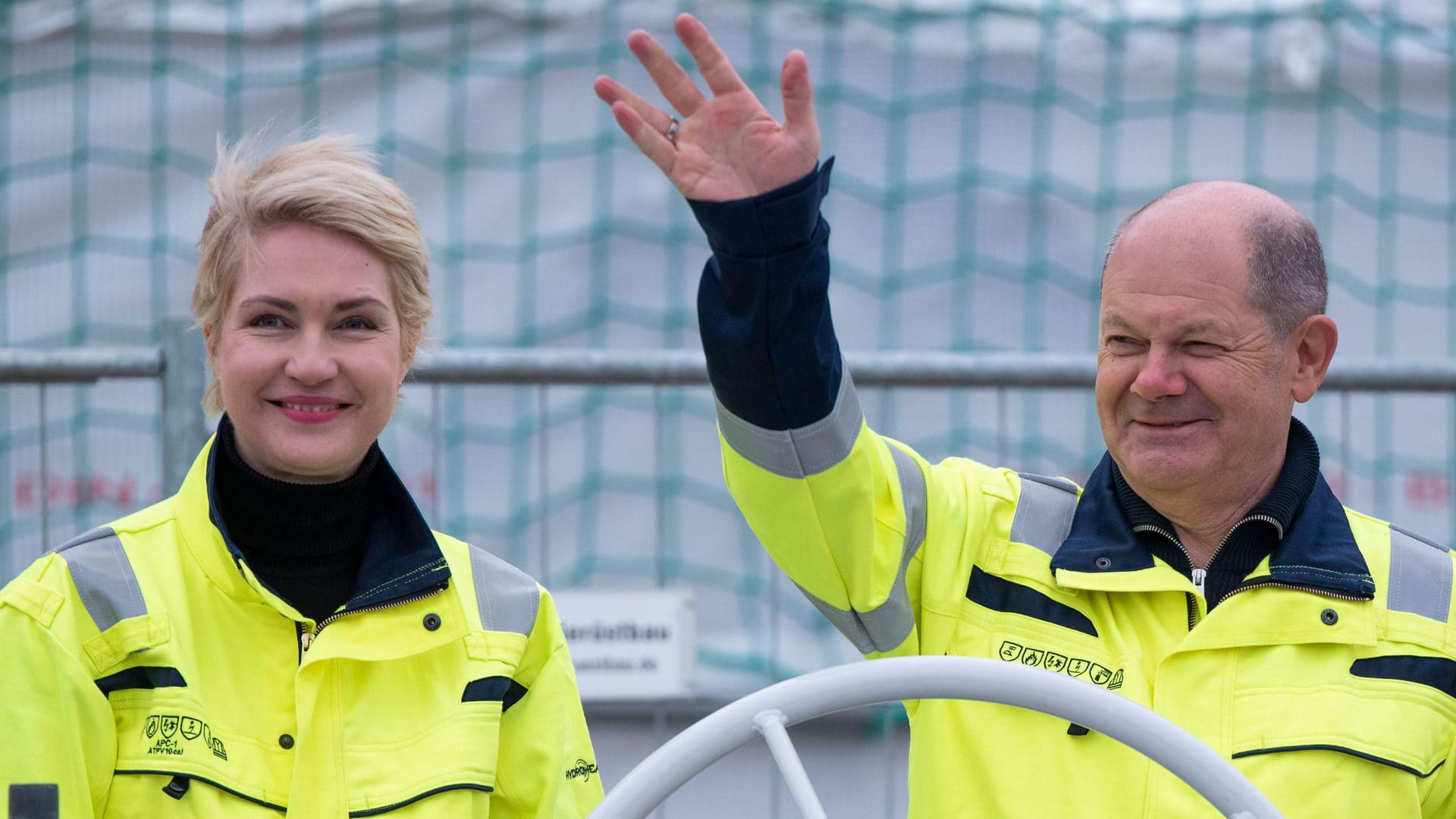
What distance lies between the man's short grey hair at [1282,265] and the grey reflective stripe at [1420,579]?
28cm

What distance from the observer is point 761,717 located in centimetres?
128

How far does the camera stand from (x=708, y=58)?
1.58m

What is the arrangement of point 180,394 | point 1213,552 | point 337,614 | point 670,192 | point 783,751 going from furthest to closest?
point 670,192 → point 180,394 → point 1213,552 → point 337,614 → point 783,751

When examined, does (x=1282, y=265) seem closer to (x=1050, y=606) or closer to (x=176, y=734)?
(x=1050, y=606)

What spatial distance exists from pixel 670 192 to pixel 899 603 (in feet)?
6.95

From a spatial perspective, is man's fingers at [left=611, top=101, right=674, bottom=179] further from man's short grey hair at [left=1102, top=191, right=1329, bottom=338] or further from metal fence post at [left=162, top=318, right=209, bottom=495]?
metal fence post at [left=162, top=318, right=209, bottom=495]

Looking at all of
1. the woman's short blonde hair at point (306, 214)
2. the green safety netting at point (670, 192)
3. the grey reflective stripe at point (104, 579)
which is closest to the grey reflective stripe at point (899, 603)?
the woman's short blonde hair at point (306, 214)

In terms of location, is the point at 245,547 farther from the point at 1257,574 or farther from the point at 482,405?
the point at 482,405

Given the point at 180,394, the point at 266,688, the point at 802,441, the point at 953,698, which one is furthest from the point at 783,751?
the point at 180,394

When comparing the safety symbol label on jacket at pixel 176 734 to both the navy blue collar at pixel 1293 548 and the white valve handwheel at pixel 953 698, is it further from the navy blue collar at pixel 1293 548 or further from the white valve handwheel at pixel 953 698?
the navy blue collar at pixel 1293 548

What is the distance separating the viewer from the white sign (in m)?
3.06

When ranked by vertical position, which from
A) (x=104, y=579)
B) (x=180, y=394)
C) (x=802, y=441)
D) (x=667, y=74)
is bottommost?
(x=104, y=579)

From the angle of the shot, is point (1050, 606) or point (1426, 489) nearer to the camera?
point (1050, 606)

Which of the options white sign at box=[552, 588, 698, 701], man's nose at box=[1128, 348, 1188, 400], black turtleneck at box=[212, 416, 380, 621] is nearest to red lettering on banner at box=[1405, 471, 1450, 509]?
white sign at box=[552, 588, 698, 701]
